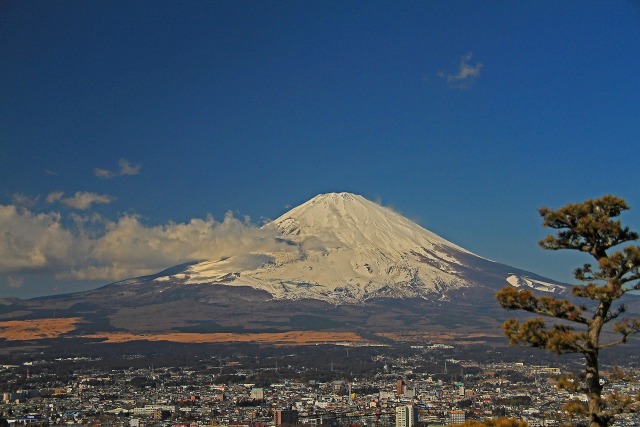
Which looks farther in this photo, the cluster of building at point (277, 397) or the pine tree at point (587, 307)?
the cluster of building at point (277, 397)

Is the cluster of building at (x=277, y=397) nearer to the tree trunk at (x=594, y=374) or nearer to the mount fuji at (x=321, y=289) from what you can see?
the tree trunk at (x=594, y=374)

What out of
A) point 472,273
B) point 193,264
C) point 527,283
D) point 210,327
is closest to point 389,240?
point 472,273

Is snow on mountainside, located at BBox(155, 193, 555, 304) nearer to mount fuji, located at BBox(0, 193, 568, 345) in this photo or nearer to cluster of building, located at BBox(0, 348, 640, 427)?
mount fuji, located at BBox(0, 193, 568, 345)

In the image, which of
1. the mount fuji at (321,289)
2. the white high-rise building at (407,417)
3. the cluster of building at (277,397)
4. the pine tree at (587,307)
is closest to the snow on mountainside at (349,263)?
the mount fuji at (321,289)

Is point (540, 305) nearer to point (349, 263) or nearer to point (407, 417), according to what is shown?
point (407, 417)

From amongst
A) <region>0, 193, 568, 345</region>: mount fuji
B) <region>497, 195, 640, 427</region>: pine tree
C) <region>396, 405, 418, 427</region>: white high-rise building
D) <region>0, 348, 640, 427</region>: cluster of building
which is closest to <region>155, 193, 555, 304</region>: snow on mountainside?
<region>0, 193, 568, 345</region>: mount fuji

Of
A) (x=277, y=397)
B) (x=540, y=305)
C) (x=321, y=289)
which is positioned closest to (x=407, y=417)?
(x=277, y=397)

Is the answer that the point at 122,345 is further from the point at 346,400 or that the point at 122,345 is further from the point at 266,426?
the point at 266,426
